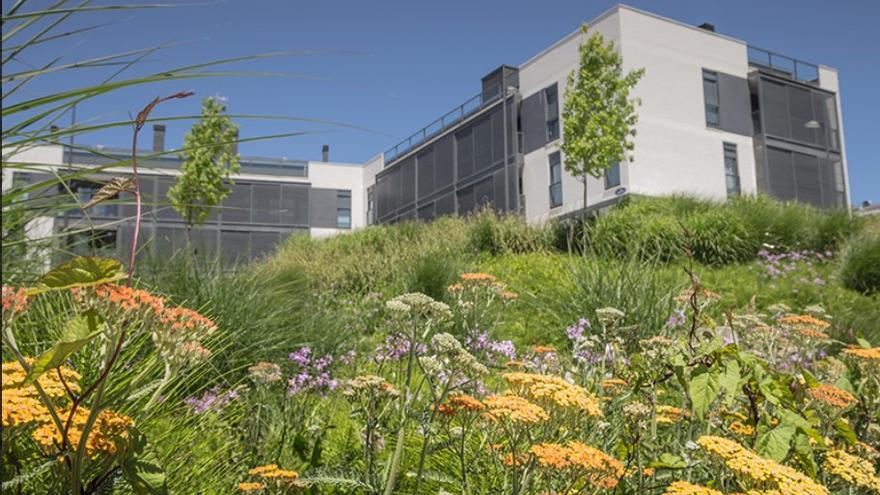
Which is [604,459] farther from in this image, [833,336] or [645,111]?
[645,111]

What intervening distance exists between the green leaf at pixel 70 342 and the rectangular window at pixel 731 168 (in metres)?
25.2

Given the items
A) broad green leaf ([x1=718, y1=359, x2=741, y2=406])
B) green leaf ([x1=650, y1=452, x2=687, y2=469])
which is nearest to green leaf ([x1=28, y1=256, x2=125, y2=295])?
green leaf ([x1=650, y1=452, x2=687, y2=469])

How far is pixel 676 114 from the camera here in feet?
73.8

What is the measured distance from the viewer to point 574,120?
16141 mm

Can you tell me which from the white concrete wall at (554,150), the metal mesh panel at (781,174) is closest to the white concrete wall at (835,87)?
the metal mesh panel at (781,174)

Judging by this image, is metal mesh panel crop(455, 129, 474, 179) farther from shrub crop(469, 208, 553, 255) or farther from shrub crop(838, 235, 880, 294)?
shrub crop(838, 235, 880, 294)

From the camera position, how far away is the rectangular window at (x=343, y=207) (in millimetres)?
41438

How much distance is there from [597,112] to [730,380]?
15180 mm

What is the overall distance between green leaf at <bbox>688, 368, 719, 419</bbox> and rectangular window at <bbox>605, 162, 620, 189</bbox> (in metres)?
19.8

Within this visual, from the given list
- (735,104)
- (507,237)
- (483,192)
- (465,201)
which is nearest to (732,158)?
(735,104)

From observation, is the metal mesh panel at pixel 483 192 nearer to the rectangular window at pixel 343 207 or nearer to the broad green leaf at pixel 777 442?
the rectangular window at pixel 343 207

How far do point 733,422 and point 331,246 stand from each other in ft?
51.4

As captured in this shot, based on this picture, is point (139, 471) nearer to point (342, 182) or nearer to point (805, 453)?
point (805, 453)

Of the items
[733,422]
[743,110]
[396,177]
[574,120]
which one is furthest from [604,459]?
[396,177]
